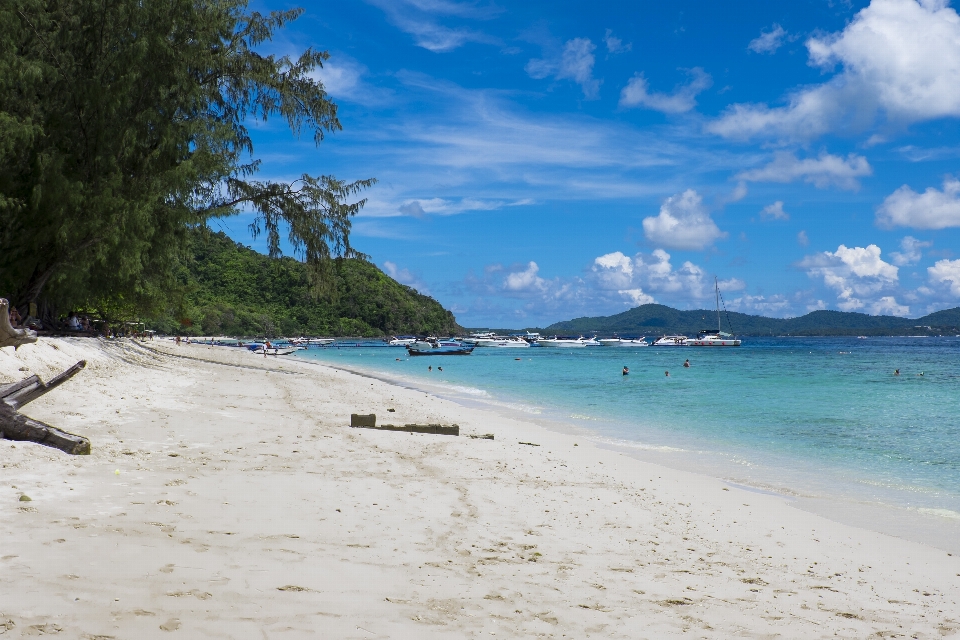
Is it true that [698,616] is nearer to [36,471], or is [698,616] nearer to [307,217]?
[36,471]

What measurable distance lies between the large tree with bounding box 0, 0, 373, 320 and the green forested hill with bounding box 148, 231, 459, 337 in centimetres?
8529

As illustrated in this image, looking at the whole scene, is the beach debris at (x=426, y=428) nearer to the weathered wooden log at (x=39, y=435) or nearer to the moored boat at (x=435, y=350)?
the weathered wooden log at (x=39, y=435)

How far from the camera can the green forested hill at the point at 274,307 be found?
448 feet

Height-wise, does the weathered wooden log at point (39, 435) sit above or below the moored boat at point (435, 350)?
above

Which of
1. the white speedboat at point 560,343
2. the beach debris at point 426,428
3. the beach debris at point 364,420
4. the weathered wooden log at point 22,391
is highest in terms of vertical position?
the weathered wooden log at point 22,391

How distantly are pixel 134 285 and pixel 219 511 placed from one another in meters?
21.4

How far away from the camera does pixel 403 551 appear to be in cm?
502

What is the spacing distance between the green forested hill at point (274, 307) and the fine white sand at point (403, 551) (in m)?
102

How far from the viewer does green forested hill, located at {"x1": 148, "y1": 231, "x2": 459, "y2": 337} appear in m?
136

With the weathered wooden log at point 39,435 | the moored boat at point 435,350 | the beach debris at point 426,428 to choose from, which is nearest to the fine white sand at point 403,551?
the weathered wooden log at point 39,435

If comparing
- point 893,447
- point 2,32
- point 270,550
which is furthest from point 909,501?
point 2,32

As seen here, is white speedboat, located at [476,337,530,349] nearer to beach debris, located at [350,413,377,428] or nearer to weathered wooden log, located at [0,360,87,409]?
beach debris, located at [350,413,377,428]

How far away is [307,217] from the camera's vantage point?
86.3 ft

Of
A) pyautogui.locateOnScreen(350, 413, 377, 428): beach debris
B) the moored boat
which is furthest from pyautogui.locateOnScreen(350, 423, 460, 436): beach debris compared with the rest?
the moored boat
